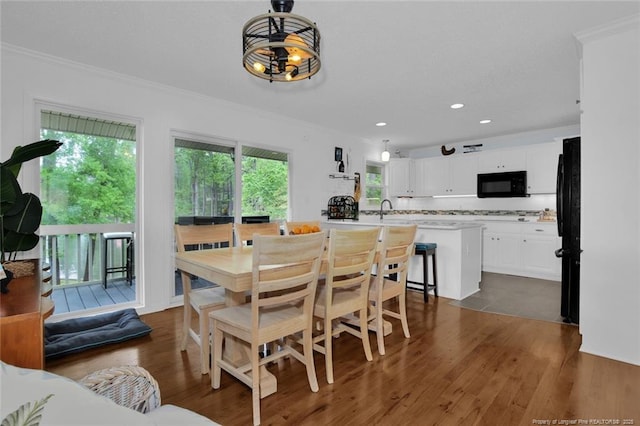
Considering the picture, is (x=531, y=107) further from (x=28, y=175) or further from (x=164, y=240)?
(x=28, y=175)

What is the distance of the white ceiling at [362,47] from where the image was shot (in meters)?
2.15

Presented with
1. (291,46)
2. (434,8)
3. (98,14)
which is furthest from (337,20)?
(98,14)

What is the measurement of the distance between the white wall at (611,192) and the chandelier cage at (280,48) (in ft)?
7.06

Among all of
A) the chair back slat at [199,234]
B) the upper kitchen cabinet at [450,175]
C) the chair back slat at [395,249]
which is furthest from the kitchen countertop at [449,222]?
the chair back slat at [199,234]

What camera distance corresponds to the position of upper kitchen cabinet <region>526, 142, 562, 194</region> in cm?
503

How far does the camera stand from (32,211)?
1.58 m

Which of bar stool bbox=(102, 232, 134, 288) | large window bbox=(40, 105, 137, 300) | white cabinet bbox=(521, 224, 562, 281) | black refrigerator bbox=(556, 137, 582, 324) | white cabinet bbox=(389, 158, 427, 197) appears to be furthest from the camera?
white cabinet bbox=(389, 158, 427, 197)

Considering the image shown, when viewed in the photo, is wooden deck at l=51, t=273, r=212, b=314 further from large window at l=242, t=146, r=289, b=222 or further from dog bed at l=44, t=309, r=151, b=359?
large window at l=242, t=146, r=289, b=222

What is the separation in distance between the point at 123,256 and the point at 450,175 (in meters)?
5.49

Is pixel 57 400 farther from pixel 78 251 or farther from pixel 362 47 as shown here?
pixel 78 251

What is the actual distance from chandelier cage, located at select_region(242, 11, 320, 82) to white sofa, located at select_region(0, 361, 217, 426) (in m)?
1.46

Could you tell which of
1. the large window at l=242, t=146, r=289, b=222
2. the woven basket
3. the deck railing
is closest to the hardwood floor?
the woven basket

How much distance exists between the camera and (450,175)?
20.4 ft

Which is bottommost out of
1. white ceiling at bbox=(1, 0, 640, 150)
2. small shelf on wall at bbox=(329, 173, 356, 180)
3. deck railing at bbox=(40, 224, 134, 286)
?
deck railing at bbox=(40, 224, 134, 286)
